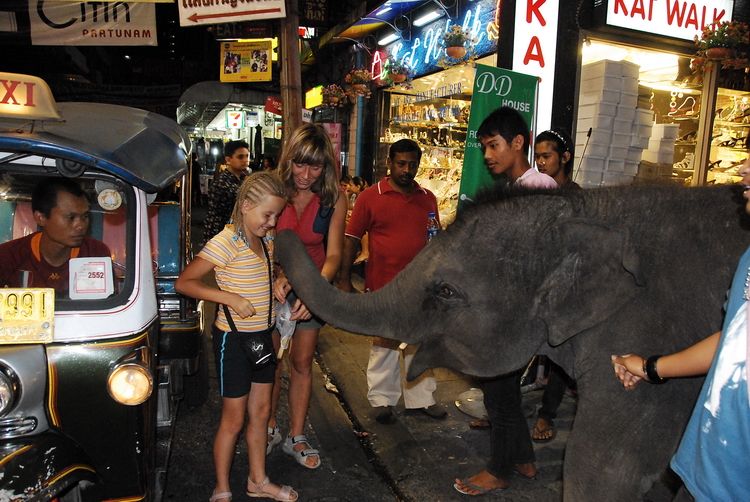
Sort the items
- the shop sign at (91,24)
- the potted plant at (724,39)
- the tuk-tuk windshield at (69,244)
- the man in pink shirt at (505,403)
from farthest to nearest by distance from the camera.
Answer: the shop sign at (91,24)
the potted plant at (724,39)
the man in pink shirt at (505,403)
the tuk-tuk windshield at (69,244)

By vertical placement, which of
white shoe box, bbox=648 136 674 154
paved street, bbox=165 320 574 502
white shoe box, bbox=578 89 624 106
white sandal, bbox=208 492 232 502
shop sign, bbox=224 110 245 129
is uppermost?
shop sign, bbox=224 110 245 129

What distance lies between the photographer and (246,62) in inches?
525

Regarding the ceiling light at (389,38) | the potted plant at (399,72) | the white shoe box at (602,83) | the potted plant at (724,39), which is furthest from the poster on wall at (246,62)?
the potted plant at (724,39)

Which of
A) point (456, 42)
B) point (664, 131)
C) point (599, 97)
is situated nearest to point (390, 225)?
point (599, 97)

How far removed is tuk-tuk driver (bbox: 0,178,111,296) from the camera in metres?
2.71

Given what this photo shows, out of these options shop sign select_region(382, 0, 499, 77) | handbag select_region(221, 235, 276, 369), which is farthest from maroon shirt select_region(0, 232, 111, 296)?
shop sign select_region(382, 0, 499, 77)

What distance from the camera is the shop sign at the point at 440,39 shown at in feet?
26.9

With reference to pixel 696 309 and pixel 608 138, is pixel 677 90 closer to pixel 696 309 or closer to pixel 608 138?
pixel 608 138

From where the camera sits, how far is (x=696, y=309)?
2.02m

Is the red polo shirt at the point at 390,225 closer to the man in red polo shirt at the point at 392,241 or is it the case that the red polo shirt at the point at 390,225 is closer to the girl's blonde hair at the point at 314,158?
the man in red polo shirt at the point at 392,241

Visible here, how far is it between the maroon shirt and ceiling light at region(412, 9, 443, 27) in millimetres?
8454

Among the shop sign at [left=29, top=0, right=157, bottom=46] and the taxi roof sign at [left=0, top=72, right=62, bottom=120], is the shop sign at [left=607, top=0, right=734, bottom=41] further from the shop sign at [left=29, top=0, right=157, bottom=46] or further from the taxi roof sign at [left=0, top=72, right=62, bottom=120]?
the shop sign at [left=29, top=0, right=157, bottom=46]

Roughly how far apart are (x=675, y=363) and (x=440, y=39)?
895 cm

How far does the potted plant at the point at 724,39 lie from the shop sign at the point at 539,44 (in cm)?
210
